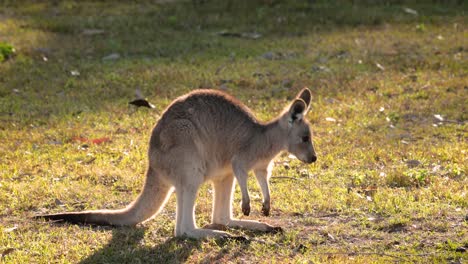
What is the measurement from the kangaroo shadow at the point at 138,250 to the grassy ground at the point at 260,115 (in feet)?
0.04

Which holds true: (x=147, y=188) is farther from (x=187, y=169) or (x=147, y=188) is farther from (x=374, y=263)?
(x=374, y=263)

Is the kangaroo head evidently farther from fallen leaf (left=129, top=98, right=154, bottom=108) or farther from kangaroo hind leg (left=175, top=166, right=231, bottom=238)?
fallen leaf (left=129, top=98, right=154, bottom=108)

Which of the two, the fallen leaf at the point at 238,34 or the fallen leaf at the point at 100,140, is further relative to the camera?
the fallen leaf at the point at 238,34

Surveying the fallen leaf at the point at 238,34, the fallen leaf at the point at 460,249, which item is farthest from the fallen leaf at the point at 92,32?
the fallen leaf at the point at 460,249

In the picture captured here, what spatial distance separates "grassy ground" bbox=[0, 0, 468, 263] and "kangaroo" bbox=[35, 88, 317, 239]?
12 centimetres

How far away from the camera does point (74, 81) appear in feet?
30.0

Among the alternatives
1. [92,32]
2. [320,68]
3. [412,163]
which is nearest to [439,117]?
[412,163]

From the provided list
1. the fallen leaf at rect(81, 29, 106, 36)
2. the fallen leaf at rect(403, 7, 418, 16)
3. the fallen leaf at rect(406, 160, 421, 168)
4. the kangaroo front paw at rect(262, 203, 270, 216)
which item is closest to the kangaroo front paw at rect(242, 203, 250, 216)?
the kangaroo front paw at rect(262, 203, 270, 216)

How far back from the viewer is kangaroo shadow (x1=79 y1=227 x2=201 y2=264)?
15.7 ft

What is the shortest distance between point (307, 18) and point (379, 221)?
22.3ft

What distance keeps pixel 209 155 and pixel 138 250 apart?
757 mm

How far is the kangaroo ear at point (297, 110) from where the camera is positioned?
17.5 feet

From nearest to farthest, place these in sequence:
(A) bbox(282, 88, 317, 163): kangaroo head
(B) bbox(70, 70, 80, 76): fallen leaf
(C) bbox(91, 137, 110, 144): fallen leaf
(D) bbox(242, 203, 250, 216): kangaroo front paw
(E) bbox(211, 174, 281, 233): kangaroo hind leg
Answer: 1. (D) bbox(242, 203, 250, 216): kangaroo front paw
2. (E) bbox(211, 174, 281, 233): kangaroo hind leg
3. (A) bbox(282, 88, 317, 163): kangaroo head
4. (C) bbox(91, 137, 110, 144): fallen leaf
5. (B) bbox(70, 70, 80, 76): fallen leaf

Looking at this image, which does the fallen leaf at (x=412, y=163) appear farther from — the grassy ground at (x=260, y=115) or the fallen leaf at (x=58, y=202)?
the fallen leaf at (x=58, y=202)
